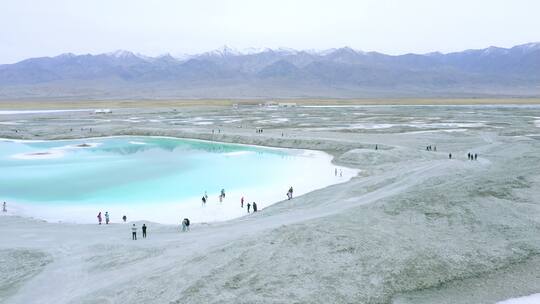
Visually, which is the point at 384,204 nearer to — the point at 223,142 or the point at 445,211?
the point at 445,211

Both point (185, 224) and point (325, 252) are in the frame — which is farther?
point (185, 224)

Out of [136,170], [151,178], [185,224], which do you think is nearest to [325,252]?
[185,224]

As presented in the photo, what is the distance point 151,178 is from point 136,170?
385 cm

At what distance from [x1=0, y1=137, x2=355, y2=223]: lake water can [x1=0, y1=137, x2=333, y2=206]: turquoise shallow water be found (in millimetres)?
60

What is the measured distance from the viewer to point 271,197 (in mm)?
29172

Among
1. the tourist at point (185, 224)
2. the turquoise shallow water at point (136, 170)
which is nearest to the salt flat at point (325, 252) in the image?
the tourist at point (185, 224)

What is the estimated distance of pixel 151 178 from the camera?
35.4 meters

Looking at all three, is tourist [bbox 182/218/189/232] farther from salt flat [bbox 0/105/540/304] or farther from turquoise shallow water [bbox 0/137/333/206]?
turquoise shallow water [bbox 0/137/333/206]

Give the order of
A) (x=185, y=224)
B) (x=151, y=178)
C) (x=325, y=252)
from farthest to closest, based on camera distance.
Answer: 1. (x=151, y=178)
2. (x=185, y=224)
3. (x=325, y=252)

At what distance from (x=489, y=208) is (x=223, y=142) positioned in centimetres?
3790

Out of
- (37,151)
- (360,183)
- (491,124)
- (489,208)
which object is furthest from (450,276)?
(491,124)

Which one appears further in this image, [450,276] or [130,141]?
[130,141]

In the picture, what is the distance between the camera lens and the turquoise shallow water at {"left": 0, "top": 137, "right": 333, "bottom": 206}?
1199 inches

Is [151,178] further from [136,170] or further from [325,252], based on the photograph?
[325,252]
